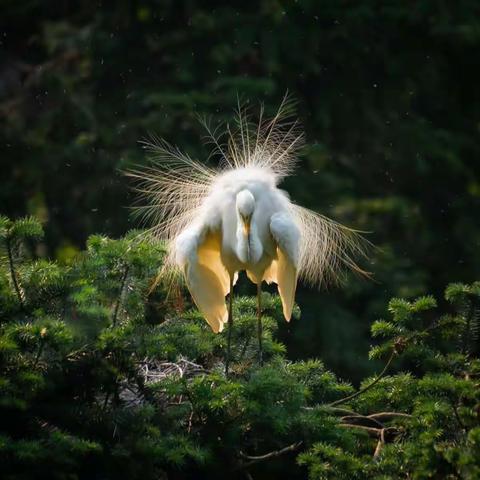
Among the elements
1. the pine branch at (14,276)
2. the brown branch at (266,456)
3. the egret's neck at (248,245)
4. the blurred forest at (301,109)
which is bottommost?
the brown branch at (266,456)

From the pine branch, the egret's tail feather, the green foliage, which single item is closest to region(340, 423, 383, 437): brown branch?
the green foliage

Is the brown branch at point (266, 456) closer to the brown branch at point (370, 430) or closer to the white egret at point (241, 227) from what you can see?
the brown branch at point (370, 430)

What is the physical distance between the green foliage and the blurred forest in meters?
2.69

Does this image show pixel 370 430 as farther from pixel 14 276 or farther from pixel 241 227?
pixel 14 276

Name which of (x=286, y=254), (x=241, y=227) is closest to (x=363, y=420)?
(x=286, y=254)

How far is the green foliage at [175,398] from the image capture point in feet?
10.1

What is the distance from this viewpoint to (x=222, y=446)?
352cm

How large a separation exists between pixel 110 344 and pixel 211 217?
101cm

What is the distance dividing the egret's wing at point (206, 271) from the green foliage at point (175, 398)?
284 mm

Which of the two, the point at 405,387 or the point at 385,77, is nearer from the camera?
the point at 405,387

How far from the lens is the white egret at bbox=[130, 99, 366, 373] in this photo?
162 inches

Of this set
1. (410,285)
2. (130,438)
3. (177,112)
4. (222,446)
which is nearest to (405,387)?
(222,446)

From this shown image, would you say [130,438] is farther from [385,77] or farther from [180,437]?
[385,77]

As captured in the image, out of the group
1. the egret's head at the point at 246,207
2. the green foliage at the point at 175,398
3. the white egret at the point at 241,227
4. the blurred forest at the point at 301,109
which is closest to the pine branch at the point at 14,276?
the green foliage at the point at 175,398
